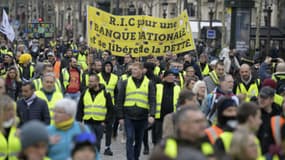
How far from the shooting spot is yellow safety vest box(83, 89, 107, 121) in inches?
449

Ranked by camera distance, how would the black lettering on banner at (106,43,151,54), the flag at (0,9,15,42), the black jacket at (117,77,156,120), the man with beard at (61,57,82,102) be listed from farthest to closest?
1. the flag at (0,9,15,42)
2. the black lettering on banner at (106,43,151,54)
3. the man with beard at (61,57,82,102)
4. the black jacket at (117,77,156,120)

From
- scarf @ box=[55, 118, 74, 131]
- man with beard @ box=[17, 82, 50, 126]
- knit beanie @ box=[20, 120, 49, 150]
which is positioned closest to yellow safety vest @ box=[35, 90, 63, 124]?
man with beard @ box=[17, 82, 50, 126]

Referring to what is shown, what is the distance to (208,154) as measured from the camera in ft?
20.1

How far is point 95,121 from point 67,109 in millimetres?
4412

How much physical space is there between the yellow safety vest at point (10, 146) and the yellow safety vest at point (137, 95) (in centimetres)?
471

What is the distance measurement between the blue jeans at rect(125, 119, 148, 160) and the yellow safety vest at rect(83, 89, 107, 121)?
1.92 ft

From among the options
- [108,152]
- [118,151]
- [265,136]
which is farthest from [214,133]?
[118,151]

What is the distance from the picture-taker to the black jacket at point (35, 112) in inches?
368

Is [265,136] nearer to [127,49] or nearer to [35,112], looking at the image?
[35,112]

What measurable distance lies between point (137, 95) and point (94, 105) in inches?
33.7

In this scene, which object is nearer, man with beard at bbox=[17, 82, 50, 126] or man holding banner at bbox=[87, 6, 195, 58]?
man with beard at bbox=[17, 82, 50, 126]

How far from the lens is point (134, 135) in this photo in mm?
12086

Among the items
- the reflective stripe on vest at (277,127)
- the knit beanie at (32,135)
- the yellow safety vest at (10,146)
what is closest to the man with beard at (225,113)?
the reflective stripe on vest at (277,127)

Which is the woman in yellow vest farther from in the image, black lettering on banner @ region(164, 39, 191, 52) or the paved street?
black lettering on banner @ region(164, 39, 191, 52)
